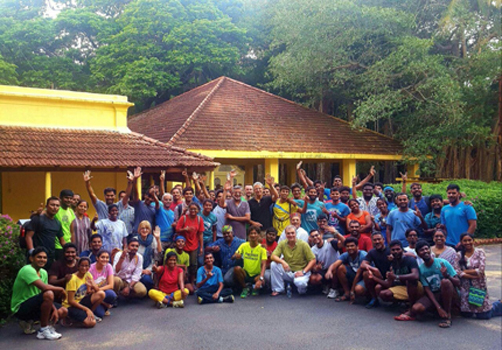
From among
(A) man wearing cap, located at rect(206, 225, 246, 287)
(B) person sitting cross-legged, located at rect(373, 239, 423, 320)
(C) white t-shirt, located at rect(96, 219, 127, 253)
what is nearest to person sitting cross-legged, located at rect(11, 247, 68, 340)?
(C) white t-shirt, located at rect(96, 219, 127, 253)

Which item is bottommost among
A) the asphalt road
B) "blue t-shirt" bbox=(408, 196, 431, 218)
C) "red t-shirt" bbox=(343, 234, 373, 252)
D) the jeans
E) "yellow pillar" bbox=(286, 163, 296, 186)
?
the asphalt road

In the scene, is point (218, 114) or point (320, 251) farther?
point (218, 114)

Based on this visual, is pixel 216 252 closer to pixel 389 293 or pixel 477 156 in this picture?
pixel 389 293

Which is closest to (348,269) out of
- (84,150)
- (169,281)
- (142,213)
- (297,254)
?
(297,254)

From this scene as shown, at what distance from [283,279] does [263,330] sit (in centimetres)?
187

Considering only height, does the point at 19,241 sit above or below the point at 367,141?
below

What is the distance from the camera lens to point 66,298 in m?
6.44

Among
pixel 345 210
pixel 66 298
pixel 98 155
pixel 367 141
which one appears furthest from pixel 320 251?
pixel 367 141

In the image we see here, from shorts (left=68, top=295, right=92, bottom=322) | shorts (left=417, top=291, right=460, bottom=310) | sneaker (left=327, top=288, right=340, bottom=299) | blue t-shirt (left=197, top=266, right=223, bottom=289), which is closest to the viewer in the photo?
shorts (left=68, top=295, right=92, bottom=322)

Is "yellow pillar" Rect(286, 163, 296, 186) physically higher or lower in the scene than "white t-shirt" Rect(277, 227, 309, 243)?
higher

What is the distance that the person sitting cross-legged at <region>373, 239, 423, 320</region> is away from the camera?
21.5 ft

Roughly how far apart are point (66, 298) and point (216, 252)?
260cm

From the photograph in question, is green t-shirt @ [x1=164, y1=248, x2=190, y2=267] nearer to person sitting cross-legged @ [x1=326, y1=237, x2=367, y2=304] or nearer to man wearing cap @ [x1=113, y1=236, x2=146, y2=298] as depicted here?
man wearing cap @ [x1=113, y1=236, x2=146, y2=298]

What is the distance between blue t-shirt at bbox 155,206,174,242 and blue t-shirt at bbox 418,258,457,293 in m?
4.06
